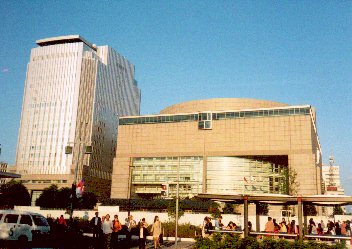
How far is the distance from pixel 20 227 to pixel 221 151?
61093 millimetres

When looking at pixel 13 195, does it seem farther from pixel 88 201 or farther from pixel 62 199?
pixel 88 201

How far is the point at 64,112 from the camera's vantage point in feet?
430

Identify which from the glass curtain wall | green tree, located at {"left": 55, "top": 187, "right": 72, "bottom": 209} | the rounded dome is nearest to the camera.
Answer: the glass curtain wall

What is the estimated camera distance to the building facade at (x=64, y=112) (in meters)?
128

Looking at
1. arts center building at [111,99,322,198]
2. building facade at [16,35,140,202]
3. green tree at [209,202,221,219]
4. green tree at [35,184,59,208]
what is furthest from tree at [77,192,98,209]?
green tree at [209,202,221,219]

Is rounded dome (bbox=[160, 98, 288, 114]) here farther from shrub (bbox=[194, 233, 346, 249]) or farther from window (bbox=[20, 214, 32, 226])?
shrub (bbox=[194, 233, 346, 249])

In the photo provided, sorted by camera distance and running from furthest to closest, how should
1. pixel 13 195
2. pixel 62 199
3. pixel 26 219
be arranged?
pixel 13 195 → pixel 62 199 → pixel 26 219

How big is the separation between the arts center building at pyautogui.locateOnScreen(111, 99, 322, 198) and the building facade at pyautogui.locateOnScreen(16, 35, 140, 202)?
147 ft

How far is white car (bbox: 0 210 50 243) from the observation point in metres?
18.2

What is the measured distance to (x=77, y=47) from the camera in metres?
134

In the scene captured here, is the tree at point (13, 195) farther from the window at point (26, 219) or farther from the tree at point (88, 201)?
the window at point (26, 219)

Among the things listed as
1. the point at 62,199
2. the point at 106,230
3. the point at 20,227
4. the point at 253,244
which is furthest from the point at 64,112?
the point at 253,244

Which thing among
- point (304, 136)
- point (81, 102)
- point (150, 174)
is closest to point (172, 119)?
point (150, 174)

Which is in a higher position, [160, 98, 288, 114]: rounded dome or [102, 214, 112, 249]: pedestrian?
[160, 98, 288, 114]: rounded dome
